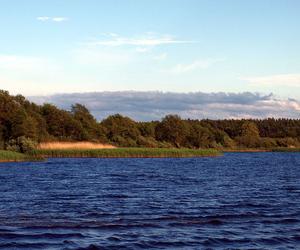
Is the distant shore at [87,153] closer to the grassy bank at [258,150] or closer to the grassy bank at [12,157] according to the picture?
the grassy bank at [12,157]

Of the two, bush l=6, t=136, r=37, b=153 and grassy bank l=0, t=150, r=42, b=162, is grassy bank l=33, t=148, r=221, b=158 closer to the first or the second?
bush l=6, t=136, r=37, b=153

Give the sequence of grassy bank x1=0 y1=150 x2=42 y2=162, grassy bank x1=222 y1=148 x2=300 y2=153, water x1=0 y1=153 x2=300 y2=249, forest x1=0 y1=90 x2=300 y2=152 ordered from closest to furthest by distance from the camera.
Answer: water x1=0 y1=153 x2=300 y2=249, grassy bank x1=0 y1=150 x2=42 y2=162, forest x1=0 y1=90 x2=300 y2=152, grassy bank x1=222 y1=148 x2=300 y2=153

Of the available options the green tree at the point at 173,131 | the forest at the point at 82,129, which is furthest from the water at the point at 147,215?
the green tree at the point at 173,131

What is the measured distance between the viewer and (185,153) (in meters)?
98.3

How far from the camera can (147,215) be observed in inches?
1096

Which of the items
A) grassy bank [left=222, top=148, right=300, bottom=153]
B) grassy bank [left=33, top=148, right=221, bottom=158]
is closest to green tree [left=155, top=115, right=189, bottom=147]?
grassy bank [left=222, top=148, right=300, bottom=153]

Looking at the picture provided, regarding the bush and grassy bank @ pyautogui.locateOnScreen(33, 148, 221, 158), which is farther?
grassy bank @ pyautogui.locateOnScreen(33, 148, 221, 158)

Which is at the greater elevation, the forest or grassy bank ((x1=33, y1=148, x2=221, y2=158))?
the forest

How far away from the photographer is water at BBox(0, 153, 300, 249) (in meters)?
21.4

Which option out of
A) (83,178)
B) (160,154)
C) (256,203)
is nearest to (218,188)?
(256,203)

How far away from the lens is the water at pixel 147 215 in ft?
70.1

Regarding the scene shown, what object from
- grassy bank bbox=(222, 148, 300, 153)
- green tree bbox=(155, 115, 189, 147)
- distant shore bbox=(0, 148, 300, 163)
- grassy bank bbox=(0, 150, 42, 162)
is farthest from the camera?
grassy bank bbox=(222, 148, 300, 153)

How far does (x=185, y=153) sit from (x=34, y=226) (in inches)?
2947

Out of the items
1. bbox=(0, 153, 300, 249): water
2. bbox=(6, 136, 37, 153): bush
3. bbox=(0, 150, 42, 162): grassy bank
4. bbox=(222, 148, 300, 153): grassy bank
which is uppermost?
bbox=(6, 136, 37, 153): bush
